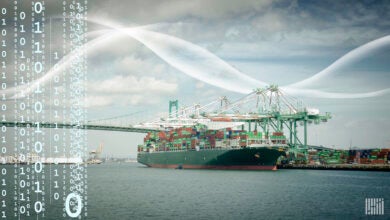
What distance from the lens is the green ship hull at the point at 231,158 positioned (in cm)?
7438

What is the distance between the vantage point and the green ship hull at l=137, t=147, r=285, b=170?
7438 centimetres

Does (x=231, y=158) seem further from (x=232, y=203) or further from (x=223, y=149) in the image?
A: (x=232, y=203)

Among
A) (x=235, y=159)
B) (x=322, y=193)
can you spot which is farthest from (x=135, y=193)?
(x=235, y=159)

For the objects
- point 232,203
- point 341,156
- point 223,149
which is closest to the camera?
point 232,203

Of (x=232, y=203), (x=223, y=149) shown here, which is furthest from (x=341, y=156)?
(x=232, y=203)

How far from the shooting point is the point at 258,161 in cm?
7694

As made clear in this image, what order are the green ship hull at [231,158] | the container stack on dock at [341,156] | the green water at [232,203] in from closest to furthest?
the green water at [232,203] → the green ship hull at [231,158] → the container stack on dock at [341,156]

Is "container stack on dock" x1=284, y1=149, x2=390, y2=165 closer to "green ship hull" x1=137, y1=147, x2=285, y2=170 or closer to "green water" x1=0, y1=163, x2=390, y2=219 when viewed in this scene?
"green ship hull" x1=137, y1=147, x2=285, y2=170

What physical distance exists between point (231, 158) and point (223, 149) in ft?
7.22

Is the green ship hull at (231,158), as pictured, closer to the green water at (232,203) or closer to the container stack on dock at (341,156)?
the container stack on dock at (341,156)

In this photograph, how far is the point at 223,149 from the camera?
7850 cm

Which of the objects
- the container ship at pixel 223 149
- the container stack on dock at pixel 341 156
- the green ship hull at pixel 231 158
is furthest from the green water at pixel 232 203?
the container stack on dock at pixel 341 156

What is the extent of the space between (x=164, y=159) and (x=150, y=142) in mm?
12488

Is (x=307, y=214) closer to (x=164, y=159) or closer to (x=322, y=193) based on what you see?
(x=322, y=193)
